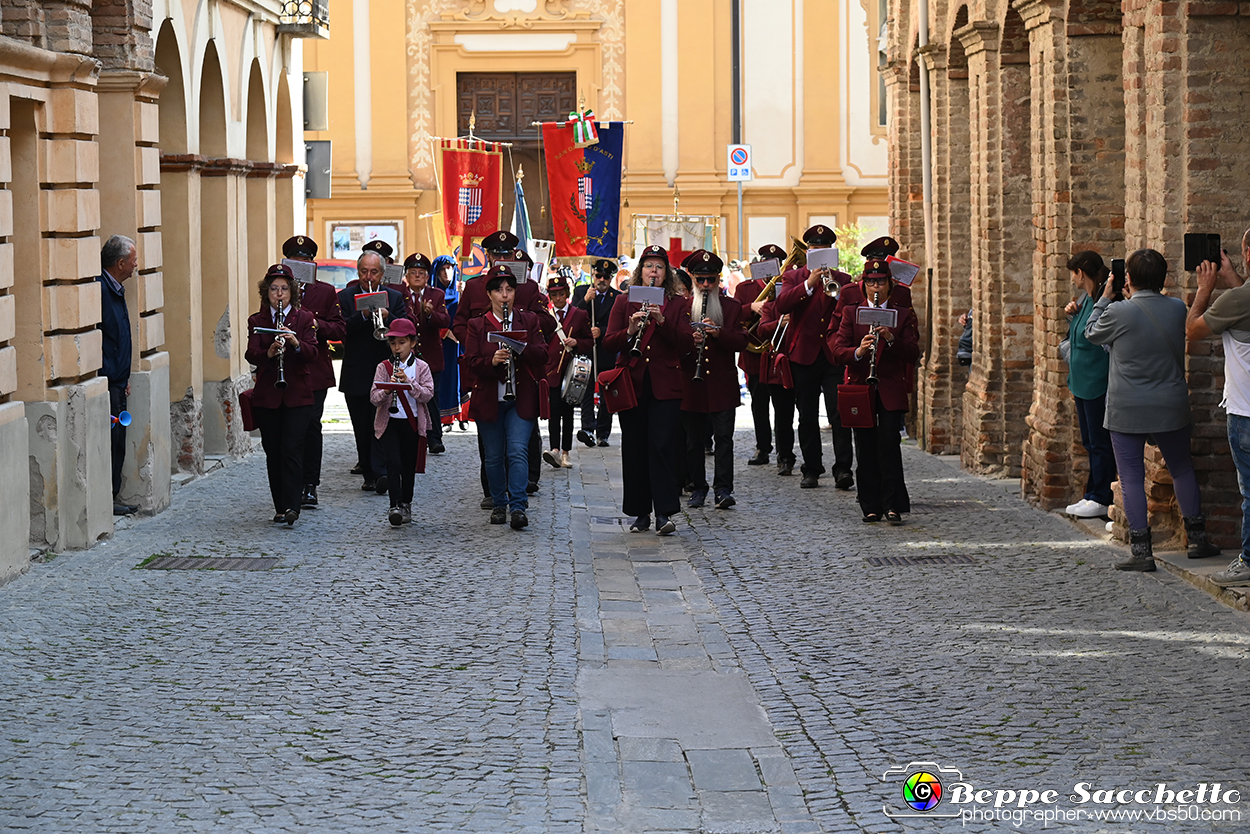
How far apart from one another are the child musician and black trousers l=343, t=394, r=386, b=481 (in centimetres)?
186

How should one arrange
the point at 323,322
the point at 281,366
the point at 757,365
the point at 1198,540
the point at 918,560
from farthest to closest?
the point at 757,365
the point at 323,322
the point at 281,366
the point at 918,560
the point at 1198,540

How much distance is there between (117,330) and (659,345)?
393 centimetres

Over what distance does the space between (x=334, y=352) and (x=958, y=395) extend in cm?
646

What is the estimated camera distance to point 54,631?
877 centimetres

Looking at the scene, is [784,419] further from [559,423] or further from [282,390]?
[282,390]

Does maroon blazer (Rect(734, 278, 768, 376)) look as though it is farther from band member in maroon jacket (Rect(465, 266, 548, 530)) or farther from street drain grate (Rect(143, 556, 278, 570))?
street drain grate (Rect(143, 556, 278, 570))

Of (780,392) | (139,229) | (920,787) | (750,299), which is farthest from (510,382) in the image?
(920,787)

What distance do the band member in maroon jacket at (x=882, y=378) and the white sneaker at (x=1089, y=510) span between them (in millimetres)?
1218

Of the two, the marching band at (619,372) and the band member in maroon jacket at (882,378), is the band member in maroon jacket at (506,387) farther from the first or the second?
the band member in maroon jacket at (882,378)

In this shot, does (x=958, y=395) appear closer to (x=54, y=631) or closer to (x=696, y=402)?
(x=696, y=402)

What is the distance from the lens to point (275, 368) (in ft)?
40.3

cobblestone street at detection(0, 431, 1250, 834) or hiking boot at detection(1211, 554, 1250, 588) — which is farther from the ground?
hiking boot at detection(1211, 554, 1250, 588)

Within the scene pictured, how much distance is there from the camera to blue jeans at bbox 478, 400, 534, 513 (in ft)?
40.8

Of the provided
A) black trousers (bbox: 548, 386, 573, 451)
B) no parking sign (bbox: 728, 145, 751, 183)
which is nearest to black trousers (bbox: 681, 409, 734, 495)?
black trousers (bbox: 548, 386, 573, 451)
